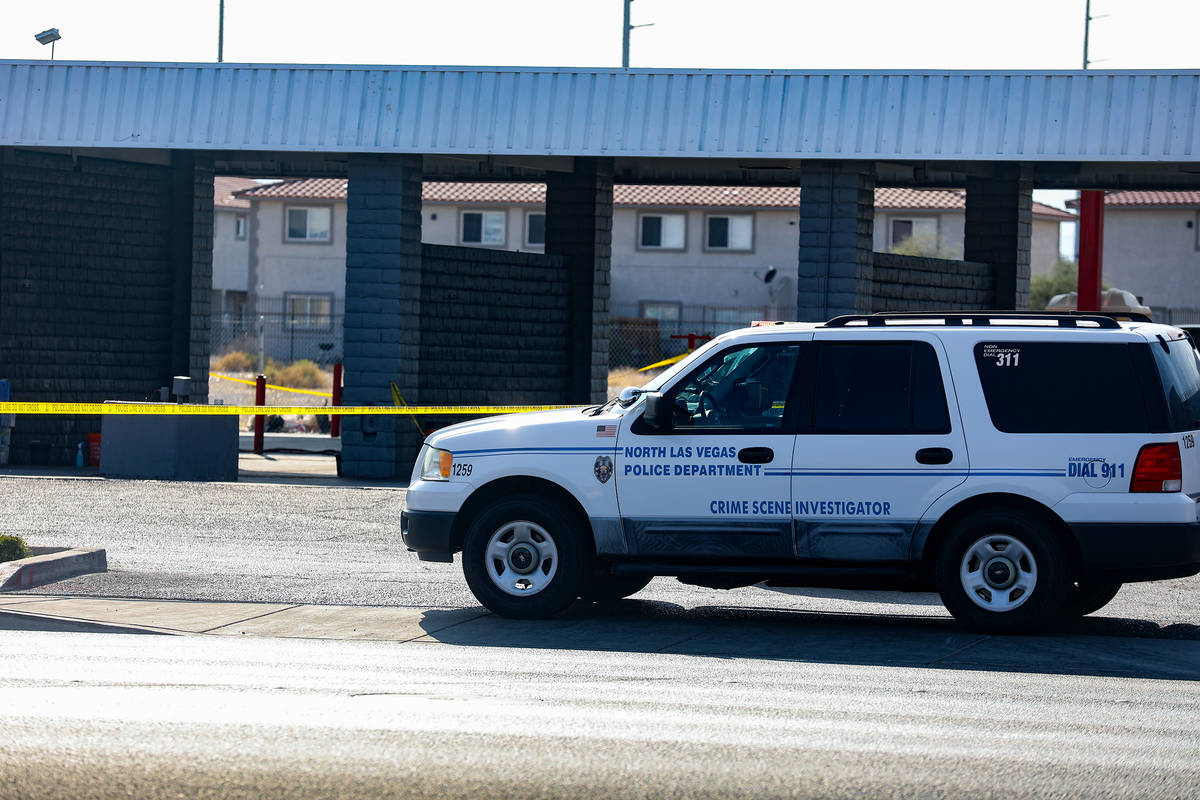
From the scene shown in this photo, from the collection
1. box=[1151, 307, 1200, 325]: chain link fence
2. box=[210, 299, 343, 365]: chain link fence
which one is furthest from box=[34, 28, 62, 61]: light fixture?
box=[1151, 307, 1200, 325]: chain link fence

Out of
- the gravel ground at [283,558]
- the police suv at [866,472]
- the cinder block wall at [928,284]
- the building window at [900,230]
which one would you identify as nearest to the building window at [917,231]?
the building window at [900,230]

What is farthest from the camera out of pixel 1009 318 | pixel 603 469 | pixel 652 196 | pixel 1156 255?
pixel 1156 255

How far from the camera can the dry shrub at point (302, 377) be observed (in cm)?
4744

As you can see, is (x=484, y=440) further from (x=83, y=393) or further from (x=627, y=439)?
(x=83, y=393)

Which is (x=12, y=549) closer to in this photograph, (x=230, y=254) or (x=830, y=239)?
(x=830, y=239)

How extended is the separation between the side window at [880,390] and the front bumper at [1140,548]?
3.61ft

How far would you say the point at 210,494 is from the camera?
18.0 metres

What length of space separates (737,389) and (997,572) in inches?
76.8

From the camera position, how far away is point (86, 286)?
22266mm

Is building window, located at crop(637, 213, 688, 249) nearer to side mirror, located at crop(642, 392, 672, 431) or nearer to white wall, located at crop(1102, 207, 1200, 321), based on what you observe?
white wall, located at crop(1102, 207, 1200, 321)

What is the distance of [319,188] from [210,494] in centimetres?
4035

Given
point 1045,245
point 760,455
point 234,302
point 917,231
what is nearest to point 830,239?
point 760,455

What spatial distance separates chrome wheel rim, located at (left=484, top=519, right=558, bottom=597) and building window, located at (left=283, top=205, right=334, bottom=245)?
158ft

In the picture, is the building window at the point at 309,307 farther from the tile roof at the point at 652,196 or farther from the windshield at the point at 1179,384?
the windshield at the point at 1179,384
